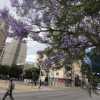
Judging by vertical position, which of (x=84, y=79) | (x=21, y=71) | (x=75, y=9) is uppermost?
(x=21, y=71)

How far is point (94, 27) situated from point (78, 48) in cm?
48

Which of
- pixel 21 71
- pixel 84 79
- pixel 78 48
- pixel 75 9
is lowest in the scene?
pixel 84 79

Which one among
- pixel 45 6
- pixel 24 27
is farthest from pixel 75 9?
pixel 24 27

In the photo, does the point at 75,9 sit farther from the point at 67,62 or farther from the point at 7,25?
the point at 7,25

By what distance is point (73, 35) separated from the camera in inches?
304

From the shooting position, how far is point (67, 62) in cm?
781

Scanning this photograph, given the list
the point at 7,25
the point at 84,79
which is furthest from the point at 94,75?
the point at 7,25

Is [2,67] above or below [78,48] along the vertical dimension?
above

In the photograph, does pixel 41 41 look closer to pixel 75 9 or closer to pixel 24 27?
pixel 24 27

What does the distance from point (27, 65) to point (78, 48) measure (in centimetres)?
7573

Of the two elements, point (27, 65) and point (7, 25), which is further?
point (27, 65)

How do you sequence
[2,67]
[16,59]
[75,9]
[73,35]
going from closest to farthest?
[75,9], [73,35], [2,67], [16,59]

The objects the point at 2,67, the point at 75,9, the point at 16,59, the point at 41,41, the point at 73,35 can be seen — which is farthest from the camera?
the point at 16,59

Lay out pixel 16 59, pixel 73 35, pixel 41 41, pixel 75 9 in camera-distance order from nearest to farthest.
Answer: pixel 75 9 < pixel 73 35 < pixel 41 41 < pixel 16 59
